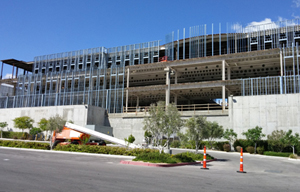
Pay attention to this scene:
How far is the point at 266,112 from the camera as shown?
1401 inches

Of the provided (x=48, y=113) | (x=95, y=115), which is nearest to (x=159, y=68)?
(x=95, y=115)

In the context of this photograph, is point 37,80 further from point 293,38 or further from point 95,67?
point 293,38

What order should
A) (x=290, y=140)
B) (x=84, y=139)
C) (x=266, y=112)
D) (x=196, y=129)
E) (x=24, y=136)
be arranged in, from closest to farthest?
(x=196, y=129) < (x=290, y=140) < (x=84, y=139) < (x=266, y=112) < (x=24, y=136)

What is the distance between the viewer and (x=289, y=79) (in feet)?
126

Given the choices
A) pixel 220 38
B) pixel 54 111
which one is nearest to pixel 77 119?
pixel 54 111

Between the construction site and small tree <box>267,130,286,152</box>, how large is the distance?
2.62 meters

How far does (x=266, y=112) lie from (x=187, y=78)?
2307 centimetres

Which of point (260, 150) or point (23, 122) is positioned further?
point (23, 122)

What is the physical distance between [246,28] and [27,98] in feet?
163

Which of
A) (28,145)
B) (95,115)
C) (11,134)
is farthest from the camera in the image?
(11,134)

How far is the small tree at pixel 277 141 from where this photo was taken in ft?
102

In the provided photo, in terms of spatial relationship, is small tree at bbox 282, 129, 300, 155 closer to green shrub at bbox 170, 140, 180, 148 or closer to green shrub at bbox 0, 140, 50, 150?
green shrub at bbox 170, 140, 180, 148

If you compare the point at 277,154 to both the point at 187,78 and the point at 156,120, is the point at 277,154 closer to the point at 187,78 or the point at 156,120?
the point at 156,120

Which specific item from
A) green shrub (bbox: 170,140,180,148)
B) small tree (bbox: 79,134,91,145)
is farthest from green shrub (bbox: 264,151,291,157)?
small tree (bbox: 79,134,91,145)
